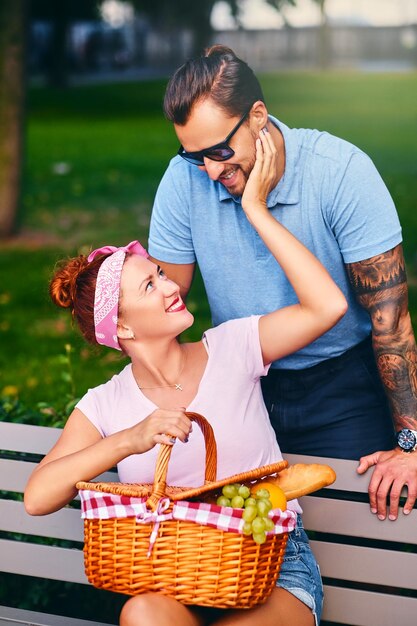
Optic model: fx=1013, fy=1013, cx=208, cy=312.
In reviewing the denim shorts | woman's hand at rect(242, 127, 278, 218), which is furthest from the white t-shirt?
woman's hand at rect(242, 127, 278, 218)

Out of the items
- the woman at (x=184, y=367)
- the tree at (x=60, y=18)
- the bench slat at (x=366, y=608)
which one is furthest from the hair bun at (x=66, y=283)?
the tree at (x=60, y=18)

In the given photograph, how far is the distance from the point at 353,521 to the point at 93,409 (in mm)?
886

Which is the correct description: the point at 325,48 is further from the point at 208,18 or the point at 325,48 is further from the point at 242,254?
the point at 242,254

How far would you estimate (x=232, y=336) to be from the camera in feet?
10.4

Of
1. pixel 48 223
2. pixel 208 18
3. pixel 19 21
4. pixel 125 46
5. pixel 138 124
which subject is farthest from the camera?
pixel 125 46

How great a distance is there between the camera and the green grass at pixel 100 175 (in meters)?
7.22

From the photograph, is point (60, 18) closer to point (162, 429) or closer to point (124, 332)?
point (124, 332)

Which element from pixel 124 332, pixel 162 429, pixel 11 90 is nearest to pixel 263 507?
pixel 162 429

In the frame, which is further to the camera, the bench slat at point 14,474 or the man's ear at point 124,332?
the bench slat at point 14,474

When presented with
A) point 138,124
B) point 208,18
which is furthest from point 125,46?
point 138,124

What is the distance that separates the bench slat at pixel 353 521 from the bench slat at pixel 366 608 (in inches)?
7.2

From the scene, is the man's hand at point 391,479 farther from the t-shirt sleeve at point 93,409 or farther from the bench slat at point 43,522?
the bench slat at point 43,522

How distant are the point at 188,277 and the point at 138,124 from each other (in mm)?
19729

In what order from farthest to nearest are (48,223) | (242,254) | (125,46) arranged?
(125,46) < (48,223) < (242,254)
